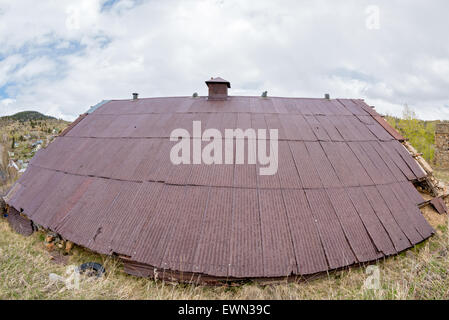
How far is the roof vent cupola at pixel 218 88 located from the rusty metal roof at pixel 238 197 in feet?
3.71

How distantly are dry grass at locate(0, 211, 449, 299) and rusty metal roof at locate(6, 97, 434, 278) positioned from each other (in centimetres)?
38

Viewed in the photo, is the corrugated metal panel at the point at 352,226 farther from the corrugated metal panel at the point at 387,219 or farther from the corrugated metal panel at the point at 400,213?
the corrugated metal panel at the point at 400,213

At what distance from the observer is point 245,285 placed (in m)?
4.92

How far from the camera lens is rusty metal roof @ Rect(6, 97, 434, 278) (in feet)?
17.0

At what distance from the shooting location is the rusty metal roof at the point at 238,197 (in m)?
5.19

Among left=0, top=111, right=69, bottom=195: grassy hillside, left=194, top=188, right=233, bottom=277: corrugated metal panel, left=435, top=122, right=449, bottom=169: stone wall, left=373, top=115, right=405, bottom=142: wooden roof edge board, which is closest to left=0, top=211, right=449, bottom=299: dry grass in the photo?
left=194, top=188, right=233, bottom=277: corrugated metal panel

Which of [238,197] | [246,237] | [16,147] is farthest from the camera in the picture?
[16,147]

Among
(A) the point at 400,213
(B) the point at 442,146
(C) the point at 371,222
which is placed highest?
(B) the point at 442,146

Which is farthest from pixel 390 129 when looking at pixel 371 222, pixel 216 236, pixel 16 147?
pixel 16 147

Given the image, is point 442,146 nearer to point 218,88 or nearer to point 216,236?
point 218,88

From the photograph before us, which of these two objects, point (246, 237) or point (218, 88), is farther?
point (218, 88)

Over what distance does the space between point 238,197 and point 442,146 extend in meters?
24.6

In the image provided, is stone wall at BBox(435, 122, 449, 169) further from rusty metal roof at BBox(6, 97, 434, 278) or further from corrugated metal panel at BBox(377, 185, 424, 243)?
corrugated metal panel at BBox(377, 185, 424, 243)

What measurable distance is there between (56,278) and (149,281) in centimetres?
194
